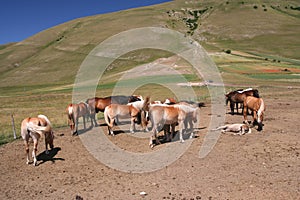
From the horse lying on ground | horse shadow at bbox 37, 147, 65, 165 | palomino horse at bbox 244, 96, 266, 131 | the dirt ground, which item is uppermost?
palomino horse at bbox 244, 96, 266, 131

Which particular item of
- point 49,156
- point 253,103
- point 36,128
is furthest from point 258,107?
point 36,128

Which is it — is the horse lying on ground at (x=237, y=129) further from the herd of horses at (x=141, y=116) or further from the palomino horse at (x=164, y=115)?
the palomino horse at (x=164, y=115)

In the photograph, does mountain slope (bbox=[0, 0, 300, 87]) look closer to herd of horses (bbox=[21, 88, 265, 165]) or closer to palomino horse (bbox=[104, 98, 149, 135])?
herd of horses (bbox=[21, 88, 265, 165])

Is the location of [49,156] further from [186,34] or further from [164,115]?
[186,34]

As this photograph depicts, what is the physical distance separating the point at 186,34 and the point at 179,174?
12921 cm

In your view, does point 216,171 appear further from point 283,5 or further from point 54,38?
point 283,5

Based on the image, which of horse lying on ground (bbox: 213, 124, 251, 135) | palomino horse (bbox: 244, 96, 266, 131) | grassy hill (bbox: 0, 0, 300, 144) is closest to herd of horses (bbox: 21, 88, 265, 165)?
palomino horse (bbox: 244, 96, 266, 131)

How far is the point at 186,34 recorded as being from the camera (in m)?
132

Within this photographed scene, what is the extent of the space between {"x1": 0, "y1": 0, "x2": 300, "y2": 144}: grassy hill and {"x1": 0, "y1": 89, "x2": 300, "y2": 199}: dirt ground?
47349 millimetres

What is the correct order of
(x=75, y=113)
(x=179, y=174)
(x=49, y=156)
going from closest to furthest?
(x=179, y=174)
(x=49, y=156)
(x=75, y=113)

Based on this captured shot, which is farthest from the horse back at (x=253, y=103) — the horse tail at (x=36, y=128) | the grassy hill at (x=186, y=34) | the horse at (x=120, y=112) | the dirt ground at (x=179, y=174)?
the grassy hill at (x=186, y=34)

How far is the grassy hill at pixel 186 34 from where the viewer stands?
87250 millimetres

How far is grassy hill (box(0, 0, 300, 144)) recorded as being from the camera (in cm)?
8725

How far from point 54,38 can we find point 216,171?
524ft
